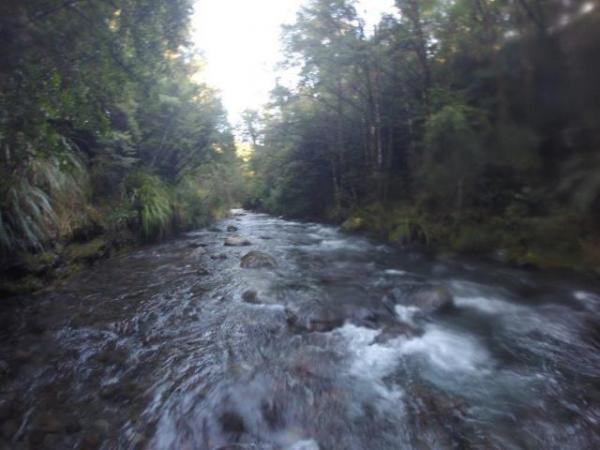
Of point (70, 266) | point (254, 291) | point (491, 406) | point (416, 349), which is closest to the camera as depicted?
point (491, 406)

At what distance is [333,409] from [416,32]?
10650 millimetres

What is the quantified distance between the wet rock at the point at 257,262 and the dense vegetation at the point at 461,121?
3904mm

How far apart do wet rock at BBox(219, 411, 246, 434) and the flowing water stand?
1 cm

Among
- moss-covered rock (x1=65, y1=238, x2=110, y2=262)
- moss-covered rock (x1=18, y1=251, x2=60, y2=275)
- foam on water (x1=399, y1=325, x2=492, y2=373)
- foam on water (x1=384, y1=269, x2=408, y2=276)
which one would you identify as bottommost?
foam on water (x1=384, y1=269, x2=408, y2=276)

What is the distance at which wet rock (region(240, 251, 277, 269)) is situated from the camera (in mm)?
7135

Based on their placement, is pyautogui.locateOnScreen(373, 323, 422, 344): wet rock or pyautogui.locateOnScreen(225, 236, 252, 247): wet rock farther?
pyautogui.locateOnScreen(225, 236, 252, 247): wet rock

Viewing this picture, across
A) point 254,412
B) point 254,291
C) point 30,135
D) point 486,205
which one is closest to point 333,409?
point 254,412

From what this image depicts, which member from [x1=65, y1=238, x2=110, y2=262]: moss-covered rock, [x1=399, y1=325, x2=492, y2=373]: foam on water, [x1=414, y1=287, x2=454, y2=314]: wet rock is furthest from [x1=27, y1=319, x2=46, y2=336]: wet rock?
[x1=414, y1=287, x2=454, y2=314]: wet rock

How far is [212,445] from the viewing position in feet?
7.91

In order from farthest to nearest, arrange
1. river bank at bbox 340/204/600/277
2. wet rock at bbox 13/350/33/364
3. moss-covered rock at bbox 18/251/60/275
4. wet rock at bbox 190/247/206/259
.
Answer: wet rock at bbox 190/247/206/259 < river bank at bbox 340/204/600/277 < moss-covered rock at bbox 18/251/60/275 < wet rock at bbox 13/350/33/364

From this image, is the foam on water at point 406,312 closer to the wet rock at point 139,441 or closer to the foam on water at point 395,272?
the foam on water at point 395,272

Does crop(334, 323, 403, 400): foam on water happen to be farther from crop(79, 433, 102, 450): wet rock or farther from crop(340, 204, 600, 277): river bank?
crop(340, 204, 600, 277): river bank

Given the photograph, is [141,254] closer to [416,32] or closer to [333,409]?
[333,409]

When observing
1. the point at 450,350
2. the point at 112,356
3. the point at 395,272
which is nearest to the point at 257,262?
the point at 395,272
